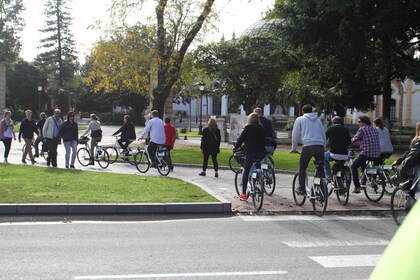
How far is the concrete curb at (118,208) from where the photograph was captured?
888 cm

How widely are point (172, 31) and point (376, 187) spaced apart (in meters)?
17.2

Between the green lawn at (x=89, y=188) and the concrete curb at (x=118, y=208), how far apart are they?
0.35 m

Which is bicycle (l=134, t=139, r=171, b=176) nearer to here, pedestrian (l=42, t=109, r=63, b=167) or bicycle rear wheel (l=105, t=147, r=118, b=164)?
bicycle rear wheel (l=105, t=147, r=118, b=164)

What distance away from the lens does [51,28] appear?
276 feet

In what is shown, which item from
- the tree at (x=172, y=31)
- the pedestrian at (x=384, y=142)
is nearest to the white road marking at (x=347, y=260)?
the pedestrian at (x=384, y=142)

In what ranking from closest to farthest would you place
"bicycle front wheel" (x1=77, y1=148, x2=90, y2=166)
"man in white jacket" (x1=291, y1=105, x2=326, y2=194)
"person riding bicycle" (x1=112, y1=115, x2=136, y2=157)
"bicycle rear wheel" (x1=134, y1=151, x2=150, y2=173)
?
"man in white jacket" (x1=291, y1=105, x2=326, y2=194) < "bicycle rear wheel" (x1=134, y1=151, x2=150, y2=173) < "person riding bicycle" (x1=112, y1=115, x2=136, y2=157) < "bicycle front wheel" (x1=77, y1=148, x2=90, y2=166)

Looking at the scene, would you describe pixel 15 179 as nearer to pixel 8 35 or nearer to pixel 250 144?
pixel 250 144

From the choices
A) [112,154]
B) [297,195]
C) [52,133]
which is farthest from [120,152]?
[297,195]

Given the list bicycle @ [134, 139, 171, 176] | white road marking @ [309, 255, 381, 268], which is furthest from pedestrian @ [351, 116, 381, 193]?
bicycle @ [134, 139, 171, 176]

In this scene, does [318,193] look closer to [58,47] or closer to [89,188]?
[89,188]

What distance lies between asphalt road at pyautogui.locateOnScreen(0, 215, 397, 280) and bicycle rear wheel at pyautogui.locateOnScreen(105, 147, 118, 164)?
30.2 feet

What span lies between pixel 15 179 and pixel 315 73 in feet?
74.7

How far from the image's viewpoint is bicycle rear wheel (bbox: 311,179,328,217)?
9.20 m

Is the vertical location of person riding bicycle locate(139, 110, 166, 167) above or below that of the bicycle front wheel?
above
